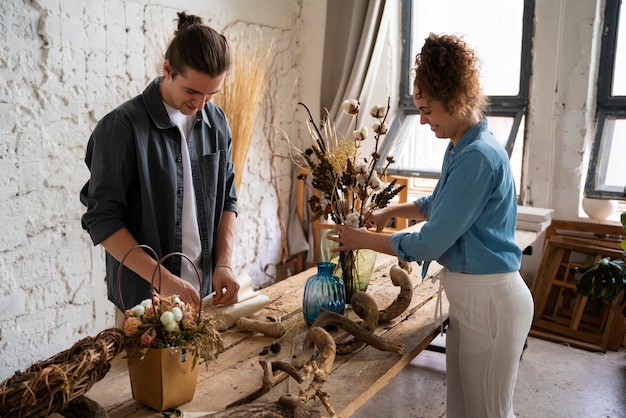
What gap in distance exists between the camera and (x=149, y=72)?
367 centimetres

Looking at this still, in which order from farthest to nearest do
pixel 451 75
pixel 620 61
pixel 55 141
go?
1. pixel 620 61
2. pixel 55 141
3. pixel 451 75

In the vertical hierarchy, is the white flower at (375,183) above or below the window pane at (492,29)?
below

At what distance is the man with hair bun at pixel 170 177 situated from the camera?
75.2 inches

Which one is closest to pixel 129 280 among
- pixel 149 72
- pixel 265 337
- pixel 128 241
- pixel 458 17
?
pixel 128 241

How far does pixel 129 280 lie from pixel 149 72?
196cm

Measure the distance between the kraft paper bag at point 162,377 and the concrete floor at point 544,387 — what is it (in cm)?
194

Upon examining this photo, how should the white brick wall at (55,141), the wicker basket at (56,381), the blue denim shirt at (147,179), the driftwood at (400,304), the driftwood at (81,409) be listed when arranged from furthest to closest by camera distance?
the white brick wall at (55,141), the driftwood at (400,304), the blue denim shirt at (147,179), the driftwood at (81,409), the wicker basket at (56,381)

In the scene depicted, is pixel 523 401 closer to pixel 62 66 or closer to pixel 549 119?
pixel 549 119

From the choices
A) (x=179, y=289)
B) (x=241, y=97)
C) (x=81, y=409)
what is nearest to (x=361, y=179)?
(x=179, y=289)

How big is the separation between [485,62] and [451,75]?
270cm

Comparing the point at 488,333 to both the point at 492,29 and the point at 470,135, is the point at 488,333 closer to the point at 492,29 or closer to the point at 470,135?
the point at 470,135

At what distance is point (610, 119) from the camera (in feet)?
13.8

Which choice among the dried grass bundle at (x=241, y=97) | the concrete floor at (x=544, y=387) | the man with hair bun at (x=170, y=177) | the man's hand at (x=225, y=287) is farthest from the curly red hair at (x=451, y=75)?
the dried grass bundle at (x=241, y=97)

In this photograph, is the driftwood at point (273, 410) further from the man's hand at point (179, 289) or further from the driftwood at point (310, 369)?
the man's hand at point (179, 289)
